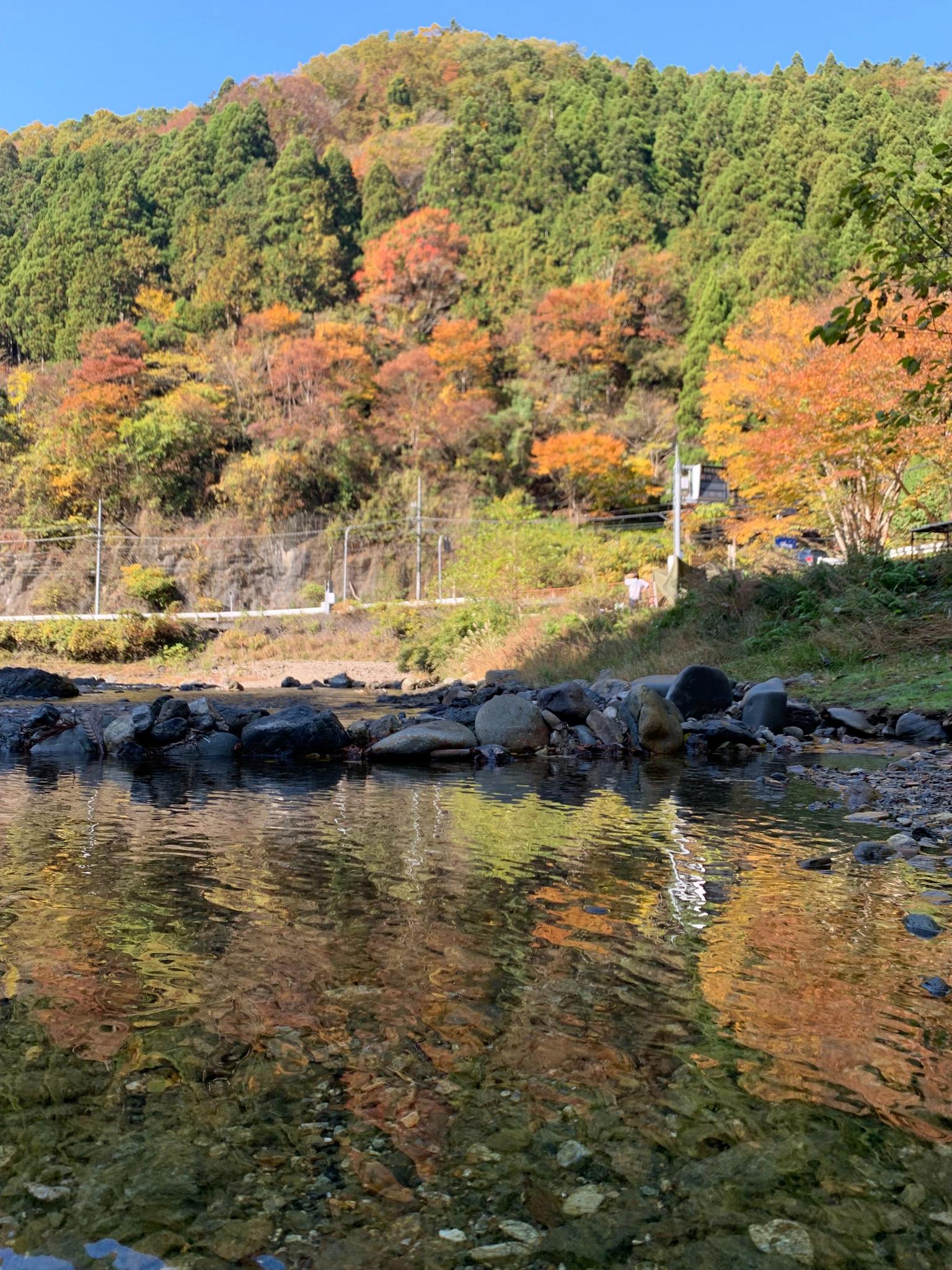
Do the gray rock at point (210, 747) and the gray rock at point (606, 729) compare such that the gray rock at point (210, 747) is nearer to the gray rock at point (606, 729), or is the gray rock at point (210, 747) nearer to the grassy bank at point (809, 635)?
the gray rock at point (606, 729)

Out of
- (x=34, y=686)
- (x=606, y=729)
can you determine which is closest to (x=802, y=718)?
(x=606, y=729)

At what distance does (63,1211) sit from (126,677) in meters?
25.5

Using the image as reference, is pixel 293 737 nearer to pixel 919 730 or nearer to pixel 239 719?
pixel 239 719

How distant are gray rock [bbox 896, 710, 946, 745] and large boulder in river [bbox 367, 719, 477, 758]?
4.05 m

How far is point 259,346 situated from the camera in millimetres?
44125

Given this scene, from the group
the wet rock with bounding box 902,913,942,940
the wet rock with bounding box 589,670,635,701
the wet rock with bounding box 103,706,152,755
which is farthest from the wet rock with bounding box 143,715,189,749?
the wet rock with bounding box 902,913,942,940

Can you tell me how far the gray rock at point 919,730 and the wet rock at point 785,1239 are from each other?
7833 millimetres

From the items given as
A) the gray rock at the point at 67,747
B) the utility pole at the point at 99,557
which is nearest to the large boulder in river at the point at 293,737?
the gray rock at the point at 67,747

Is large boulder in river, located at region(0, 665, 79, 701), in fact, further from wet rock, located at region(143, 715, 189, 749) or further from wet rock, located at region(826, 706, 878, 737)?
wet rock, located at region(826, 706, 878, 737)

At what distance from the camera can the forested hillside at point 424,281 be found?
4109 centimetres

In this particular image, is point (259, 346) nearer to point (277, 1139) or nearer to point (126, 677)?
point (126, 677)

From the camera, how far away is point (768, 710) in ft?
32.2

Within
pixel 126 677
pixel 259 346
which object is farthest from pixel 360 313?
pixel 126 677

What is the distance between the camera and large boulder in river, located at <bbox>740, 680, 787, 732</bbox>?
978 cm
